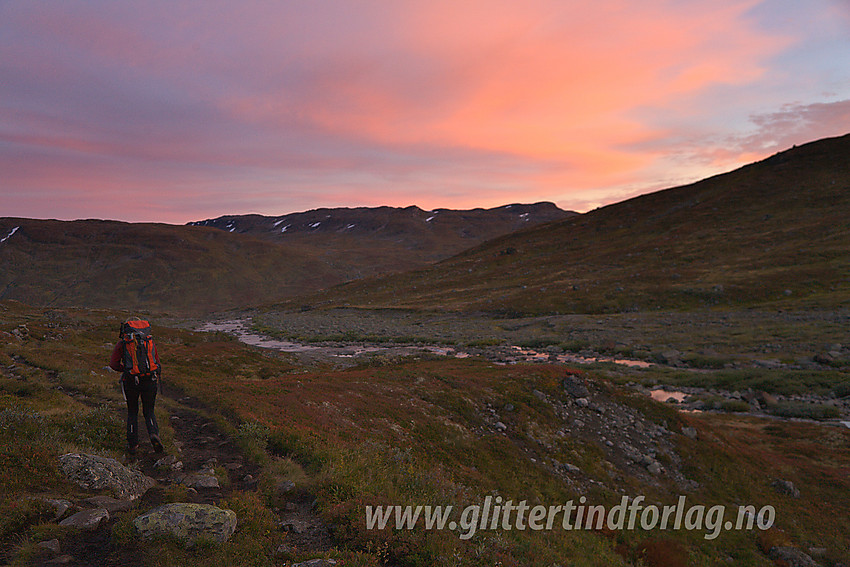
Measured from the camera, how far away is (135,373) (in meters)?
10.9

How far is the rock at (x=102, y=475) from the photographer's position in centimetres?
845

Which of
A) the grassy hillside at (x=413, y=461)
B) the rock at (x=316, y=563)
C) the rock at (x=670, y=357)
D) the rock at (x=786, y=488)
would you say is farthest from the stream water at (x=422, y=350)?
the rock at (x=316, y=563)

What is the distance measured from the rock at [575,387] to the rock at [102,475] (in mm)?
20699

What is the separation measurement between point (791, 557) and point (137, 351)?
22997 mm

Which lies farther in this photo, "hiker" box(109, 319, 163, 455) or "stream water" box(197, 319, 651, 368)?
"stream water" box(197, 319, 651, 368)

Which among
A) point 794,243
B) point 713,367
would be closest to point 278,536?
point 713,367

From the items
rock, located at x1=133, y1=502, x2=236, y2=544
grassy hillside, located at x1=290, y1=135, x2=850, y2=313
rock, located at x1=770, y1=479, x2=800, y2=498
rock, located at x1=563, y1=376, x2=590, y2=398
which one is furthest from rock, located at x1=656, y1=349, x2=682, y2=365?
rock, located at x1=133, y1=502, x2=236, y2=544

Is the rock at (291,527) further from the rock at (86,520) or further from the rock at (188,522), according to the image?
the rock at (86,520)

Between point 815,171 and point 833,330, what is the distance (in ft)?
428

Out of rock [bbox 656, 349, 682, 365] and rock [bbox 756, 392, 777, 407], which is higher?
rock [bbox 656, 349, 682, 365]

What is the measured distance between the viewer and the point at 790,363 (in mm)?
37719

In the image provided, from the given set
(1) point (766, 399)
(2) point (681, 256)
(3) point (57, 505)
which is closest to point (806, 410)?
(1) point (766, 399)

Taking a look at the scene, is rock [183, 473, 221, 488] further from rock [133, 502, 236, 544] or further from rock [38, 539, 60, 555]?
rock [38, 539, 60, 555]

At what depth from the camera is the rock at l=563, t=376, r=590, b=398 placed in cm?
2333
